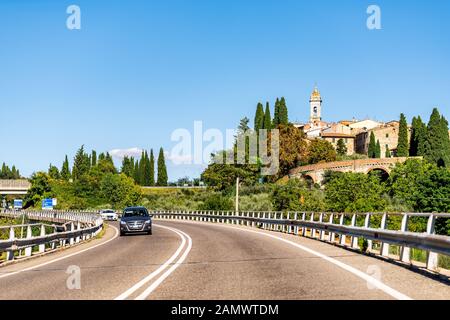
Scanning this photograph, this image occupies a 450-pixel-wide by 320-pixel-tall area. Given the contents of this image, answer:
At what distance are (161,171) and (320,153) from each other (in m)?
54.9

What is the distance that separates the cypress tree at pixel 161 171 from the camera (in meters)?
169

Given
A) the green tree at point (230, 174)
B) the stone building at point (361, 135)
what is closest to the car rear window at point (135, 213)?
the green tree at point (230, 174)

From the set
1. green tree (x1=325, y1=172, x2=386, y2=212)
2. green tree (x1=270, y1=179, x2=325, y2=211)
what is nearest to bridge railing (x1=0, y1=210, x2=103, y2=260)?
green tree (x1=270, y1=179, x2=325, y2=211)

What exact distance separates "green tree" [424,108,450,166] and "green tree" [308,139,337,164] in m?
21.3

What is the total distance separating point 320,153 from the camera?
12862cm

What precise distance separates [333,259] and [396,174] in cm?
8969

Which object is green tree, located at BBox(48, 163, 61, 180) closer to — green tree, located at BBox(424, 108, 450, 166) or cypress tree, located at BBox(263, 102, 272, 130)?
cypress tree, located at BBox(263, 102, 272, 130)

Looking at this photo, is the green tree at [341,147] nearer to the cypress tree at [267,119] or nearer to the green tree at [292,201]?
the cypress tree at [267,119]

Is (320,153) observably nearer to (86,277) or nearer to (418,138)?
(418,138)

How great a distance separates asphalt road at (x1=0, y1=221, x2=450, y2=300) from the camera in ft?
31.5

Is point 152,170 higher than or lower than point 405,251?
higher

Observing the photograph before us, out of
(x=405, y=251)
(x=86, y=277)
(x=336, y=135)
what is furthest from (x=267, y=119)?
(x=86, y=277)

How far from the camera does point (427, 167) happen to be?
101438mm
